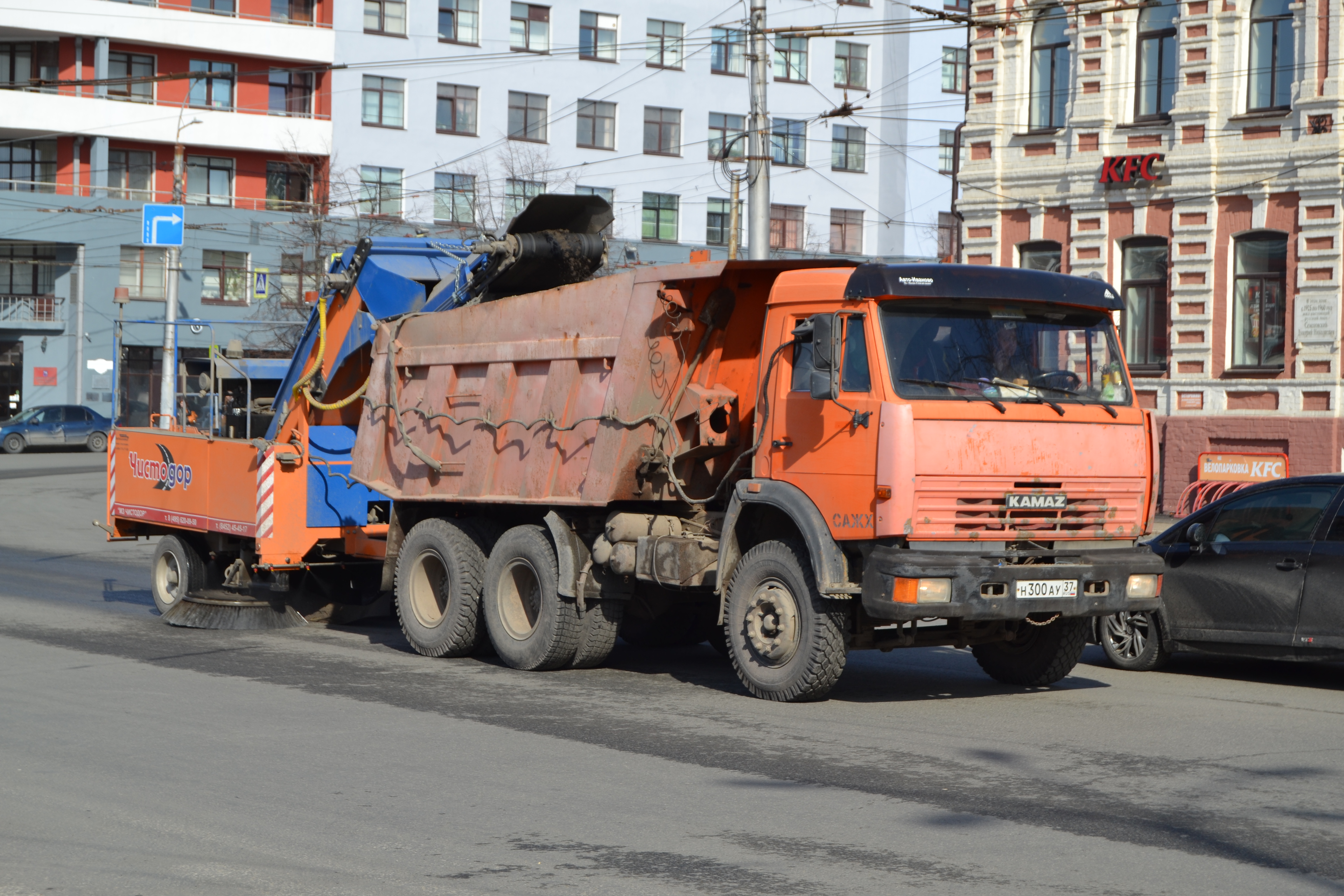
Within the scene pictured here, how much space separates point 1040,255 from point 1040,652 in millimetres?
16926

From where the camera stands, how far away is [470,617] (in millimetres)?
12086

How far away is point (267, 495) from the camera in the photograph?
1346 cm

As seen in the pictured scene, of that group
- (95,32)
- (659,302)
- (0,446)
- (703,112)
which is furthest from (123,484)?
(703,112)

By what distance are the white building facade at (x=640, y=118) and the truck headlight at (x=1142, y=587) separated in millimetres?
42536

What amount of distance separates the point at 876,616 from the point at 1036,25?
63.2 ft

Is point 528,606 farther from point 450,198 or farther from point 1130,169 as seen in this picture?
point 450,198

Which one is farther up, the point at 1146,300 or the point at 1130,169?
the point at 1130,169

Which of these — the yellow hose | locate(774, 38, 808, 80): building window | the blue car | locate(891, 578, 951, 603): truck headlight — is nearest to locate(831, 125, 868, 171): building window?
locate(774, 38, 808, 80): building window

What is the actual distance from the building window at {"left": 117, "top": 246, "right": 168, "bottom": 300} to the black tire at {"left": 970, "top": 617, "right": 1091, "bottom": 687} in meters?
48.4

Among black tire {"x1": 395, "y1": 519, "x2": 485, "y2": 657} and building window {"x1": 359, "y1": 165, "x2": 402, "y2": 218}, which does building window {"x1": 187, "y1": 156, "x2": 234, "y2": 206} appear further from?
black tire {"x1": 395, "y1": 519, "x2": 485, "y2": 657}

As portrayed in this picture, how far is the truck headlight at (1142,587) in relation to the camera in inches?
388

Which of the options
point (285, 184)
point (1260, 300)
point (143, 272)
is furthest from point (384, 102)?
point (1260, 300)

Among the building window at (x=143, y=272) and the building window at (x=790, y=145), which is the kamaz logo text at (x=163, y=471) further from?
the building window at (x=790, y=145)

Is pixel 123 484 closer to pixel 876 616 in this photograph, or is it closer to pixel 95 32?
pixel 876 616
